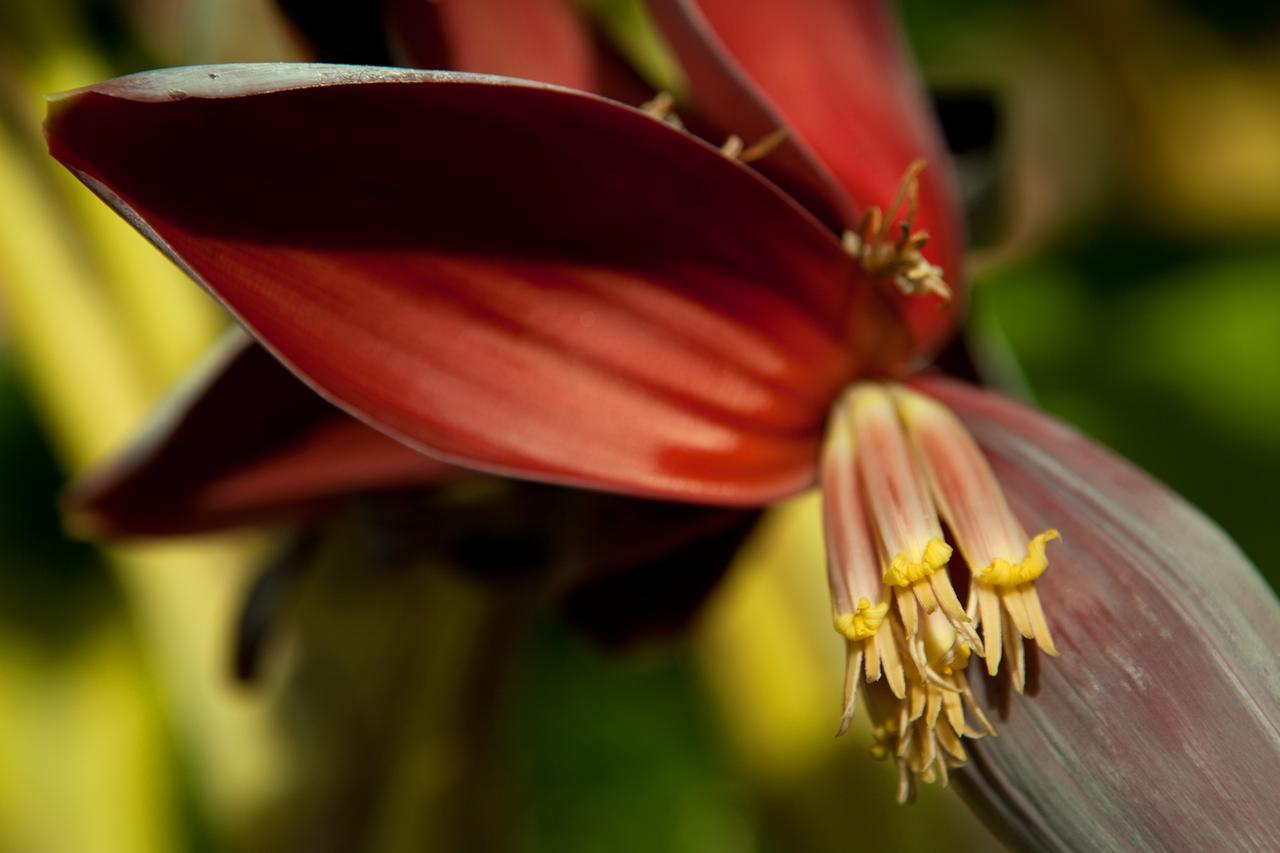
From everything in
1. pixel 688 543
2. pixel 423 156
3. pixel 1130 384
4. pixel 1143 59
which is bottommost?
pixel 1130 384

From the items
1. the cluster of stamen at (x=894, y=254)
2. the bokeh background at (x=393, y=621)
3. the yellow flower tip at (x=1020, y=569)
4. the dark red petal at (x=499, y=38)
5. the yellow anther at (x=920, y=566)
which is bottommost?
the bokeh background at (x=393, y=621)

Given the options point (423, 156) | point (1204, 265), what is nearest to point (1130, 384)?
point (1204, 265)

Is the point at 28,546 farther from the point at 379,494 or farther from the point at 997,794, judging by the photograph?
the point at 997,794

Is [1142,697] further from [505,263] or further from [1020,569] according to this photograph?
[505,263]

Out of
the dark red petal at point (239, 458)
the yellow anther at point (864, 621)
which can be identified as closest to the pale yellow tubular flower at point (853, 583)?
the yellow anther at point (864, 621)

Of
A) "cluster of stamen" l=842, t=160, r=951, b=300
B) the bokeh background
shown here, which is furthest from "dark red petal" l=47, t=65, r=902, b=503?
the bokeh background

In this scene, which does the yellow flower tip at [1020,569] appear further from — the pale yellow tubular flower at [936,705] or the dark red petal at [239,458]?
the dark red petal at [239,458]

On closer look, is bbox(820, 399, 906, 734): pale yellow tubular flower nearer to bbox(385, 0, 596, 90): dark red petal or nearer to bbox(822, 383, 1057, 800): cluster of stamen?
bbox(822, 383, 1057, 800): cluster of stamen
